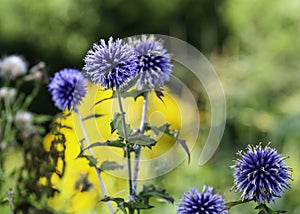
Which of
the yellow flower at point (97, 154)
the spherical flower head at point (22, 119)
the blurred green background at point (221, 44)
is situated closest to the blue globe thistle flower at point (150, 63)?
the yellow flower at point (97, 154)

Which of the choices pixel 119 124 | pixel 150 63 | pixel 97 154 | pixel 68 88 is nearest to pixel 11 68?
pixel 97 154

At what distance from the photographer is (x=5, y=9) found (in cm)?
481

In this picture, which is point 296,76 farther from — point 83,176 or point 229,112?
point 83,176

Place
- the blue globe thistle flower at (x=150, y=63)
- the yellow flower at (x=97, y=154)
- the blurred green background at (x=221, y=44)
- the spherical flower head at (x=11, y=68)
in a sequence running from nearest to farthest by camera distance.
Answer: the blue globe thistle flower at (x=150, y=63) < the yellow flower at (x=97, y=154) < the spherical flower head at (x=11, y=68) < the blurred green background at (x=221, y=44)

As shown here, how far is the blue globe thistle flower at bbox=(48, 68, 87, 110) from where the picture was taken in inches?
52.1

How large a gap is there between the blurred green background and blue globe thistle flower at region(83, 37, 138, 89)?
59.8 inches

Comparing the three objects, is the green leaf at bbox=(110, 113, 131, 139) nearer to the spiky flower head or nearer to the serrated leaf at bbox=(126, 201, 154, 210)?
the serrated leaf at bbox=(126, 201, 154, 210)

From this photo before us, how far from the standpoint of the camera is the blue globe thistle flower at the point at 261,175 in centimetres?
108

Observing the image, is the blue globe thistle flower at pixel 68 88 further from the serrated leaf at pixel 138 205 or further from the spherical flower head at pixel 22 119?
the spherical flower head at pixel 22 119

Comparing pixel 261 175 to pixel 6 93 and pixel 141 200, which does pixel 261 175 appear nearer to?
pixel 141 200

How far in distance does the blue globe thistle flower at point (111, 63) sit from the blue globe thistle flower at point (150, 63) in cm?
Answer: 14

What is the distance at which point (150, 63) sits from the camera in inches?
50.0

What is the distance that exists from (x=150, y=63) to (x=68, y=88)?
8.3 inches

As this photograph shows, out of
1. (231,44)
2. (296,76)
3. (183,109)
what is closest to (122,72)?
(183,109)
